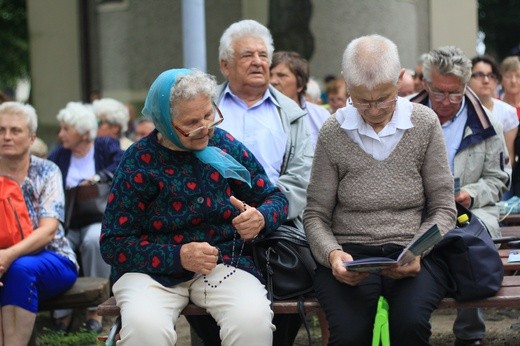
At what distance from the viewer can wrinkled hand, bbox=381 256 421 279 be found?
4.61 metres

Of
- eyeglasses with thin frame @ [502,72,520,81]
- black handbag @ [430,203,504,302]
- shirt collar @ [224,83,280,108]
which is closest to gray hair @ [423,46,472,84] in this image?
shirt collar @ [224,83,280,108]

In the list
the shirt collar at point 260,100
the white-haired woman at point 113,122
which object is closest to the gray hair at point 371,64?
the shirt collar at point 260,100

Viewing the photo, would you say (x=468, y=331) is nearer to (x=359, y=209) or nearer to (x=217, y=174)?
(x=359, y=209)

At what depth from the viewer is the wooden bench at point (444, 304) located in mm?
4746

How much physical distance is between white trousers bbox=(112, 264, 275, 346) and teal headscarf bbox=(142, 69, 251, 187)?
0.45 metres

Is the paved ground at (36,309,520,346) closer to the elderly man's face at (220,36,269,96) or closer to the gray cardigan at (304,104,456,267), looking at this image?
the elderly man's face at (220,36,269,96)

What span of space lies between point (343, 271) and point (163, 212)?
0.87 meters

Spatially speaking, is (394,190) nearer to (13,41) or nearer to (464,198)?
(464,198)

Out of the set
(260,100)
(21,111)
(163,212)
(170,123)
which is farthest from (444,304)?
(21,111)

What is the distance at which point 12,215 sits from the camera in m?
6.12

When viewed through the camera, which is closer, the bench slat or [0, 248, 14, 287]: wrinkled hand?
the bench slat

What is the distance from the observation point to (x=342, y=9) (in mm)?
15219

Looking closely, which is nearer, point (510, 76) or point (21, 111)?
point (21, 111)

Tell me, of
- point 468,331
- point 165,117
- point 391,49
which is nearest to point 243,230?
point 165,117
